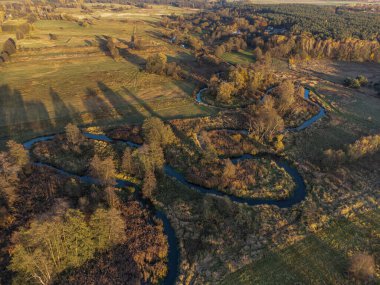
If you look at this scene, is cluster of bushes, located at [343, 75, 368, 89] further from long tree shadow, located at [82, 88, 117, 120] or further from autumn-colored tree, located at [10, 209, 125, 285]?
autumn-colored tree, located at [10, 209, 125, 285]

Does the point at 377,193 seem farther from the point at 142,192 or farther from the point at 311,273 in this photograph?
the point at 142,192

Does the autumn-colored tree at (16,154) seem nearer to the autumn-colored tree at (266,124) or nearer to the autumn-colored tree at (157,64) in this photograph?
the autumn-colored tree at (266,124)

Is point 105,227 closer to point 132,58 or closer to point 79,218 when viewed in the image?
point 79,218

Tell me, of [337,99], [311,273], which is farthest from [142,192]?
[337,99]

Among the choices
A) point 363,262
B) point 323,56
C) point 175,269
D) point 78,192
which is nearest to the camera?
point 363,262

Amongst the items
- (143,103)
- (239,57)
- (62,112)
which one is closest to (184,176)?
(143,103)

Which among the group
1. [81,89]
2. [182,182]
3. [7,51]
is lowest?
[182,182]

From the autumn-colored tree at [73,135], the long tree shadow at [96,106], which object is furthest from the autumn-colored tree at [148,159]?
the long tree shadow at [96,106]
